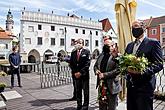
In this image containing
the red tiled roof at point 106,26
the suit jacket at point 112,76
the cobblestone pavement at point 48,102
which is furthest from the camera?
the red tiled roof at point 106,26

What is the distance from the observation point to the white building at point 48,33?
37.7m

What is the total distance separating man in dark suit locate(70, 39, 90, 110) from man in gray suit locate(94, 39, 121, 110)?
1005mm

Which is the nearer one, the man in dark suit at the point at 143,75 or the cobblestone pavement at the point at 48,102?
the man in dark suit at the point at 143,75

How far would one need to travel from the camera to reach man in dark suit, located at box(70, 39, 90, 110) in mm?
5145

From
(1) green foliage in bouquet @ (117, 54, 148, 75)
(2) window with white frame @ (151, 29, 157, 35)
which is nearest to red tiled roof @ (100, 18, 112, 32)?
(2) window with white frame @ (151, 29, 157, 35)

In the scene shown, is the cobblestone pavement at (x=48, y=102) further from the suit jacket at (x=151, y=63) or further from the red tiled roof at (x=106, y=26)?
the red tiled roof at (x=106, y=26)

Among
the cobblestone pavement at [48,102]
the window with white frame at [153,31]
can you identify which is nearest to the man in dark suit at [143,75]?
the cobblestone pavement at [48,102]

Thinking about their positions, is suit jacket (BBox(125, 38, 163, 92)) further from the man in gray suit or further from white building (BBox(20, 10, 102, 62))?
white building (BBox(20, 10, 102, 62))

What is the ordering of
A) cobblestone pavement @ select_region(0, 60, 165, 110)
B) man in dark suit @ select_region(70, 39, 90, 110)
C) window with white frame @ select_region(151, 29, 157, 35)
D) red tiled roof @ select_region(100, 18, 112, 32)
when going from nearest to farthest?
1. man in dark suit @ select_region(70, 39, 90, 110)
2. cobblestone pavement @ select_region(0, 60, 165, 110)
3. window with white frame @ select_region(151, 29, 157, 35)
4. red tiled roof @ select_region(100, 18, 112, 32)

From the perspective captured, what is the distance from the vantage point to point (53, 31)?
4109 cm

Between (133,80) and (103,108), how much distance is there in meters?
1.27

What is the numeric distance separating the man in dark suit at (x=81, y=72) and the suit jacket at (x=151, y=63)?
2.08m

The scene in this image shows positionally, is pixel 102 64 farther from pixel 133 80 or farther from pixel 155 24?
pixel 155 24

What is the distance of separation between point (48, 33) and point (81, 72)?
1421 inches
